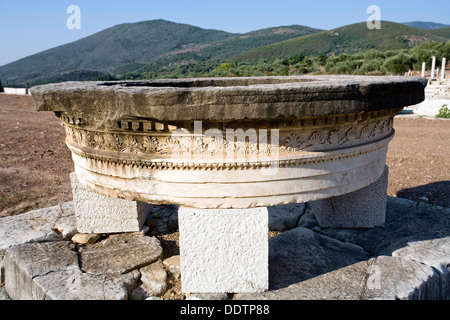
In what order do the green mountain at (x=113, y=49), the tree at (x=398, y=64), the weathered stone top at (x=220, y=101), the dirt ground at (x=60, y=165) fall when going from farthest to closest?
the green mountain at (x=113, y=49) → the tree at (x=398, y=64) → the dirt ground at (x=60, y=165) → the weathered stone top at (x=220, y=101)

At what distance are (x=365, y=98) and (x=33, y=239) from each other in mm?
2913

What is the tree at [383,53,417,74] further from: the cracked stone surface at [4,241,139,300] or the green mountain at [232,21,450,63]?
the green mountain at [232,21,450,63]

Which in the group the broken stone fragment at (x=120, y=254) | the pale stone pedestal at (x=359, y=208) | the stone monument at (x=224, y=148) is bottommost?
the broken stone fragment at (x=120, y=254)

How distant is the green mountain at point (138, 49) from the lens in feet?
287

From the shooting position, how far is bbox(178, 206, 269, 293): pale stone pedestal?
2.31 m

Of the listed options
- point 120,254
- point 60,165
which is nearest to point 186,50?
point 60,165

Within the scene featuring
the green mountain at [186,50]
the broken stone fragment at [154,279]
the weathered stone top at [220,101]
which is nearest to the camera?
the weathered stone top at [220,101]

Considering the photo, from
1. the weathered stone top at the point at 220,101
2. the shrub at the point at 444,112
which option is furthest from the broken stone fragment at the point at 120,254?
the shrub at the point at 444,112

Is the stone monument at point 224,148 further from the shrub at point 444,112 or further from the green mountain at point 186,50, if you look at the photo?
the green mountain at point 186,50

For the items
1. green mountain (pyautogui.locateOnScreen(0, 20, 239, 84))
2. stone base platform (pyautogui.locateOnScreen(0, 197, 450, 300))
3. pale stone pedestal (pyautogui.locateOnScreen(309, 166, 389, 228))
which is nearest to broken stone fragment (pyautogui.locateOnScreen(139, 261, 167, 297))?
stone base platform (pyautogui.locateOnScreen(0, 197, 450, 300))

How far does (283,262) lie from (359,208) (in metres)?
1.04

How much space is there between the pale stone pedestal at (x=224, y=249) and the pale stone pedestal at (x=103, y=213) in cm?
112

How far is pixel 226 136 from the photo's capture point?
2246 mm
